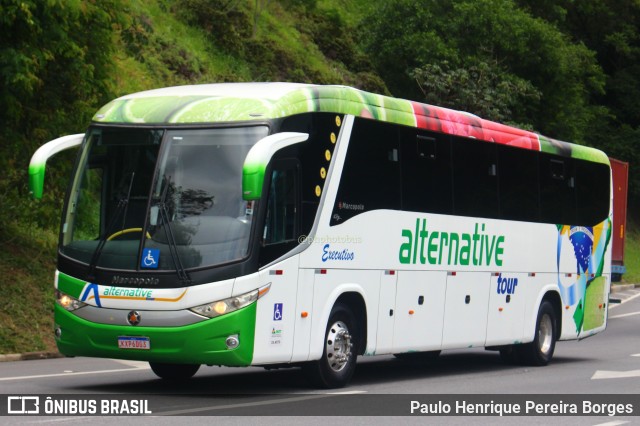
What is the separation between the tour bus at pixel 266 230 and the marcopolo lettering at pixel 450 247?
30 mm

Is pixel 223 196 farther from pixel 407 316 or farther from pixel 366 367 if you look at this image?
pixel 366 367

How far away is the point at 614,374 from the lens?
16.4m

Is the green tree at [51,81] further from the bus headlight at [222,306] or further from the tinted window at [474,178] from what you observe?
the bus headlight at [222,306]

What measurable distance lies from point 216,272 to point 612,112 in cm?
5543

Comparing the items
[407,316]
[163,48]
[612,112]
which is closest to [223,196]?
[407,316]

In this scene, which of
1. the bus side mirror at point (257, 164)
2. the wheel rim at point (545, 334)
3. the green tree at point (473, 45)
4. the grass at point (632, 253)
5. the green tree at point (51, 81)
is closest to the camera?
the bus side mirror at point (257, 164)

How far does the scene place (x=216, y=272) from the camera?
1203 cm

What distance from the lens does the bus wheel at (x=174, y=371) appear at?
14.3 m

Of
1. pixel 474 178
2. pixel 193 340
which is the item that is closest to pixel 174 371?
pixel 193 340

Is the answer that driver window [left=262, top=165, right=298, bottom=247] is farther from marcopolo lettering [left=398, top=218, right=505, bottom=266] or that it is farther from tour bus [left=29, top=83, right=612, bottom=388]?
marcopolo lettering [left=398, top=218, right=505, bottom=266]

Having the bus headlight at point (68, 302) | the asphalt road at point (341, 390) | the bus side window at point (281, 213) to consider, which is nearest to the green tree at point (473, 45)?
the asphalt road at point (341, 390)

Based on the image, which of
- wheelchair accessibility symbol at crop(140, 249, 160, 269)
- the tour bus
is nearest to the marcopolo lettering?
the tour bus

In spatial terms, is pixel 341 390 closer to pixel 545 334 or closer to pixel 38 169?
pixel 38 169

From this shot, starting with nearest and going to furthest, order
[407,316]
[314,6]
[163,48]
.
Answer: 1. [407,316]
2. [163,48]
3. [314,6]
